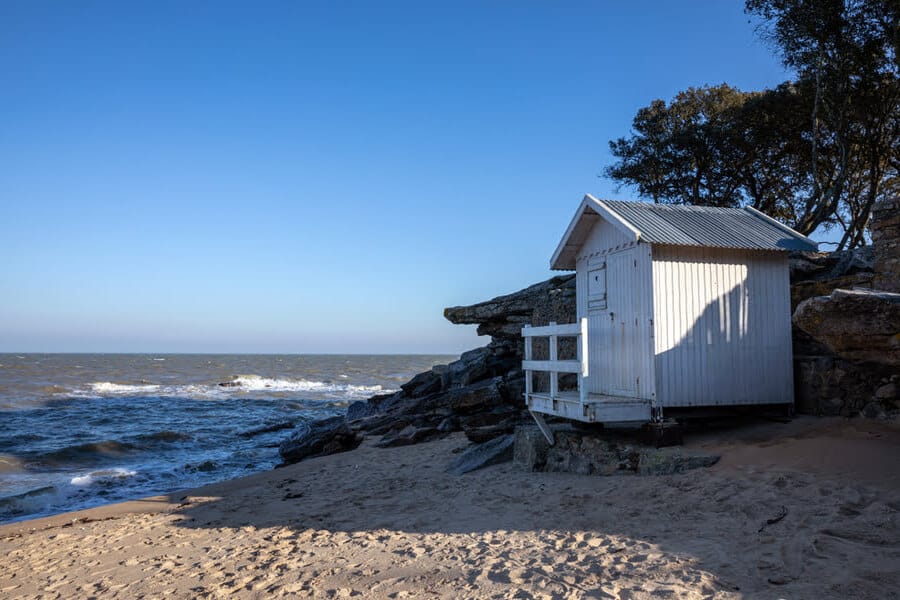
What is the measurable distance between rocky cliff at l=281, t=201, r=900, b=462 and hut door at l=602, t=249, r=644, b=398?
8.28 ft

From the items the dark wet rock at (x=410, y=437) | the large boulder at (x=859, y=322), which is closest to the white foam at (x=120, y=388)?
the dark wet rock at (x=410, y=437)

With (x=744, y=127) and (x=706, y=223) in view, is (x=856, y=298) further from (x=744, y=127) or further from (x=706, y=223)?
(x=744, y=127)

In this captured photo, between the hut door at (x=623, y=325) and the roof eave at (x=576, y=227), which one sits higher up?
the roof eave at (x=576, y=227)

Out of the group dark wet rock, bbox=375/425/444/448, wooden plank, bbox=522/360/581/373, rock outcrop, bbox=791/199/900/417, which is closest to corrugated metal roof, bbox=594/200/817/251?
rock outcrop, bbox=791/199/900/417

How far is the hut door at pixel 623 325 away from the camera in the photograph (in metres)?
10.2

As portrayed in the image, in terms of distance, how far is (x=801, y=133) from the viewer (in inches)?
915

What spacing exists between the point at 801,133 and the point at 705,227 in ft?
52.8

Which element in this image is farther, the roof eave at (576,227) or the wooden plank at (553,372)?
the wooden plank at (553,372)

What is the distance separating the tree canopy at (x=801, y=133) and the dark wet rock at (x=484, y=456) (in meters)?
15.1

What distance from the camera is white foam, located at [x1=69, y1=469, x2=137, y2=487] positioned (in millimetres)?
14936

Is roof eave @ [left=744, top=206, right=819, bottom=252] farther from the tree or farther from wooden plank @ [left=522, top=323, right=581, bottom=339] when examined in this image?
the tree

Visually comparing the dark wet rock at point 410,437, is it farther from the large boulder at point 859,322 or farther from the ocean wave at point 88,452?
the large boulder at point 859,322

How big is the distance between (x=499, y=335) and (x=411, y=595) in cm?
1361

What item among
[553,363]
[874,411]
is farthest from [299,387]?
[874,411]
